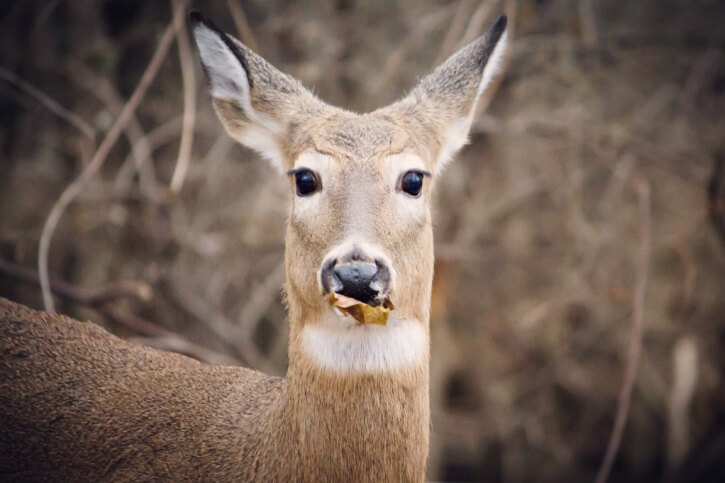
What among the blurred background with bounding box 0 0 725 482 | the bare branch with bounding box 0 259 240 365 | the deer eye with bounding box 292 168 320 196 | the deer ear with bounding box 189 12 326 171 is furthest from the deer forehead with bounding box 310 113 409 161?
the blurred background with bounding box 0 0 725 482

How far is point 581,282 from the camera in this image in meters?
6.77

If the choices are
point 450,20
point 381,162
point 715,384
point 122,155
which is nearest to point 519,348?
point 715,384

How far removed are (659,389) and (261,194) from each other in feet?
13.9

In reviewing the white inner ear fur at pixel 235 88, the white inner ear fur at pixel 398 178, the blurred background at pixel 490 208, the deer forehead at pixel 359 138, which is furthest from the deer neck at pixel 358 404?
the blurred background at pixel 490 208

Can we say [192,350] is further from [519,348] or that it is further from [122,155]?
[519,348]

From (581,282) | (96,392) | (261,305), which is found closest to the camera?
(96,392)

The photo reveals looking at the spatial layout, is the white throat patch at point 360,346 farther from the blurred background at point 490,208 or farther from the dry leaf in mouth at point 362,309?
the blurred background at point 490,208

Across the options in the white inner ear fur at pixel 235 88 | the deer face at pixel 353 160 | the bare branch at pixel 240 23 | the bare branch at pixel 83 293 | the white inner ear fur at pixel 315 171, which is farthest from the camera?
the bare branch at pixel 83 293

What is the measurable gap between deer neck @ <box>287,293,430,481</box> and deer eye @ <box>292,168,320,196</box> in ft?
1.72

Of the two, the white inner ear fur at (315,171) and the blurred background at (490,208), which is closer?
the white inner ear fur at (315,171)

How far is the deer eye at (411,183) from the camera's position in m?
2.96

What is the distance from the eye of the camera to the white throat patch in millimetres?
2703

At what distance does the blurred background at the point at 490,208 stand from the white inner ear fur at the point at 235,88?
8.48ft

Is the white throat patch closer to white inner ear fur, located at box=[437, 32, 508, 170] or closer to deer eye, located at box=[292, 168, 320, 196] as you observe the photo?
deer eye, located at box=[292, 168, 320, 196]
